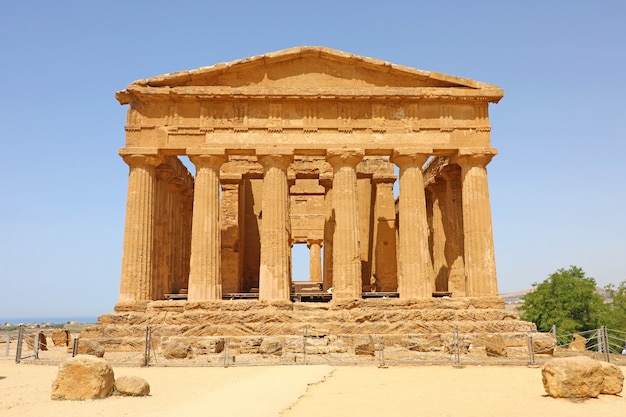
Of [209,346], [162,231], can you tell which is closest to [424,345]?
[209,346]

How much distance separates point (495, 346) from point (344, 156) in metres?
8.80

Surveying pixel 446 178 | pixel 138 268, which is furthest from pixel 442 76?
pixel 138 268

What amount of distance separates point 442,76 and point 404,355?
11123mm

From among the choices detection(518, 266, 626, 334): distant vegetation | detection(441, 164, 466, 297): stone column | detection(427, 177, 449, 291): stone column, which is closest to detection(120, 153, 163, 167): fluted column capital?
detection(441, 164, 466, 297): stone column

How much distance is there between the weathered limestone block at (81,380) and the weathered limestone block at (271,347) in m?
7.64

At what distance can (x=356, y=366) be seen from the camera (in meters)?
14.9

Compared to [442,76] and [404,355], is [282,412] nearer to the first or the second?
[404,355]

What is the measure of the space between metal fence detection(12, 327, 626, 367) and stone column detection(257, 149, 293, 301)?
97.6 inches

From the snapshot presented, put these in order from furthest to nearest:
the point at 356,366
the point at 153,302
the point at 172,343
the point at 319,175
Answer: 1. the point at 319,175
2. the point at 153,302
3. the point at 172,343
4. the point at 356,366

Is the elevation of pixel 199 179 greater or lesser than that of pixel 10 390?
greater

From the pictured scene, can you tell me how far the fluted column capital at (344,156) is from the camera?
67.9 feet

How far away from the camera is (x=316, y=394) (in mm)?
10336

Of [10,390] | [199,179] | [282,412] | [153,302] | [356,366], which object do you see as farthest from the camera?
[199,179]

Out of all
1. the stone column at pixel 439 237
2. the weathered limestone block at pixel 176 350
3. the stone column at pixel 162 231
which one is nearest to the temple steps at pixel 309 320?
the weathered limestone block at pixel 176 350
